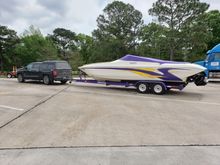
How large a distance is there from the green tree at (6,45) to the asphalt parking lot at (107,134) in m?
58.4

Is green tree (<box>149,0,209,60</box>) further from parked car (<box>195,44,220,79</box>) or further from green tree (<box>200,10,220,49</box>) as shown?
parked car (<box>195,44,220,79</box>)

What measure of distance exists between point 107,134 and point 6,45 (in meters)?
63.5

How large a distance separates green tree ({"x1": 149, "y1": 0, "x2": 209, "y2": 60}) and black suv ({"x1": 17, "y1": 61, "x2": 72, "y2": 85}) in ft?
76.1

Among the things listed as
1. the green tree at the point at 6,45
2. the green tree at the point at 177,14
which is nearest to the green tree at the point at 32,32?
the green tree at the point at 6,45

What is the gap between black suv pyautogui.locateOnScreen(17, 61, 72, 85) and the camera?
17172 millimetres

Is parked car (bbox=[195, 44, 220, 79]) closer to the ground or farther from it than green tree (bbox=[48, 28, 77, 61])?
closer to the ground

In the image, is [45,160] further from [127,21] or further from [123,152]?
[127,21]

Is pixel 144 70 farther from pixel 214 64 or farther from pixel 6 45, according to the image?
pixel 6 45

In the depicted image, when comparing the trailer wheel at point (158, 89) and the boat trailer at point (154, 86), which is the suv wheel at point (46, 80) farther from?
the trailer wheel at point (158, 89)

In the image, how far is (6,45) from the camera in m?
62.9

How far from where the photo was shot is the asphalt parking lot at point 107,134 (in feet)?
14.3

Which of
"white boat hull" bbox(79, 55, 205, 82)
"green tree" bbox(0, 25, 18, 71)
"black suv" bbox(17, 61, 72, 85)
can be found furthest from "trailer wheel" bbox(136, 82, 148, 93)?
"green tree" bbox(0, 25, 18, 71)

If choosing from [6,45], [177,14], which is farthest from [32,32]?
[177,14]

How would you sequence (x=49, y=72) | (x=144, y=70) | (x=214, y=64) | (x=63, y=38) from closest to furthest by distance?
(x=144, y=70)
(x=49, y=72)
(x=214, y=64)
(x=63, y=38)
